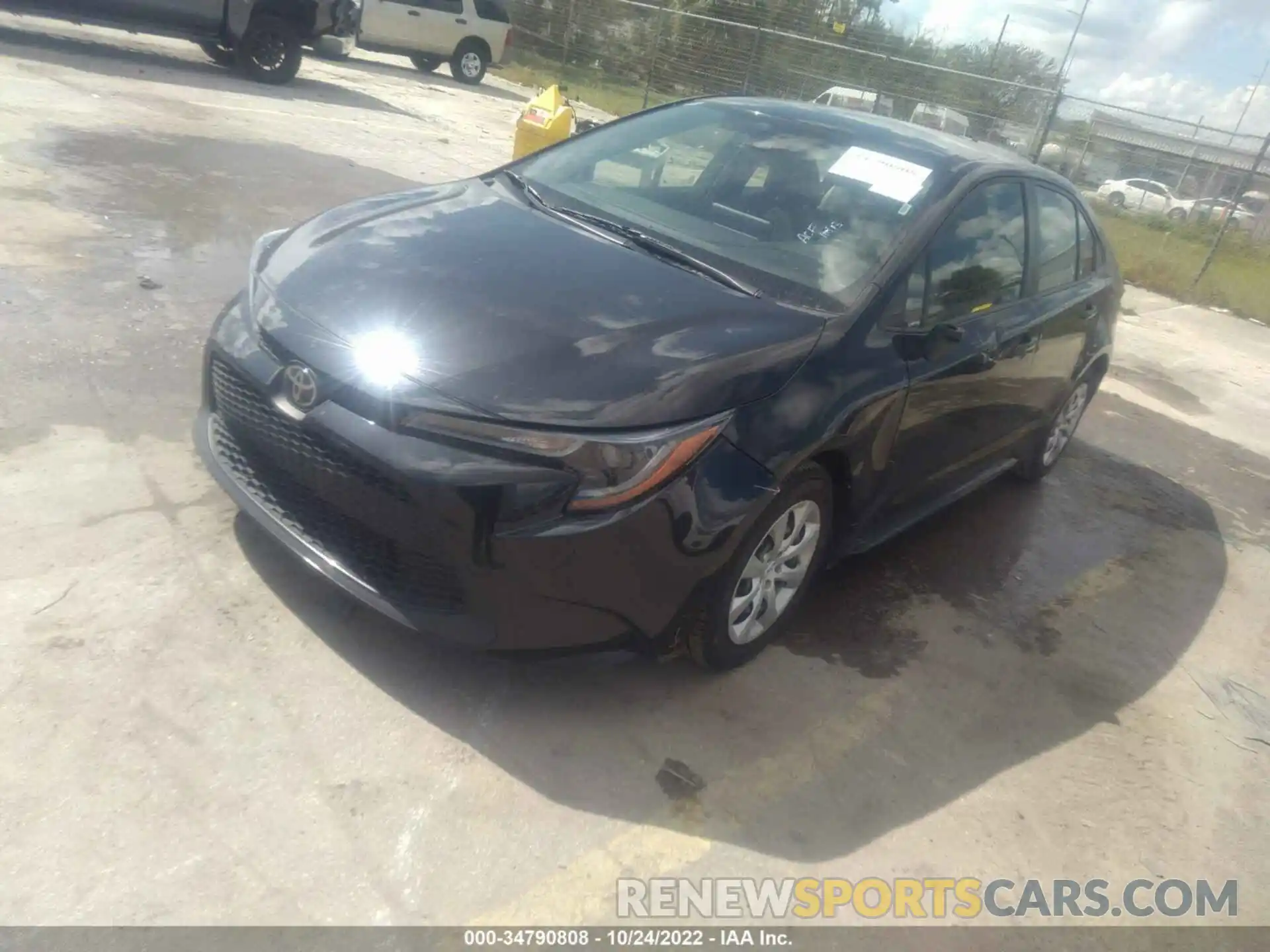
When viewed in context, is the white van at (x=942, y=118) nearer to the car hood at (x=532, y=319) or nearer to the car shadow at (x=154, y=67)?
the car shadow at (x=154, y=67)

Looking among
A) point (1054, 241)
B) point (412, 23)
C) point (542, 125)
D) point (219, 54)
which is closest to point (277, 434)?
point (1054, 241)

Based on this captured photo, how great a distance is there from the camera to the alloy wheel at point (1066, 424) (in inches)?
218

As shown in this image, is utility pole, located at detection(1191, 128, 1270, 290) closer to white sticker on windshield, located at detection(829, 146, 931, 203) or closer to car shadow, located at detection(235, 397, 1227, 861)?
car shadow, located at detection(235, 397, 1227, 861)

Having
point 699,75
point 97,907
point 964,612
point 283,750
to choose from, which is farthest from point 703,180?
point 699,75

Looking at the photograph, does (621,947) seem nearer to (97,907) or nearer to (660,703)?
(660,703)

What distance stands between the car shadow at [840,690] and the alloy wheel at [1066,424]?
2.58 feet

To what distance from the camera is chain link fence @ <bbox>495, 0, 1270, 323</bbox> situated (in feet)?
47.5

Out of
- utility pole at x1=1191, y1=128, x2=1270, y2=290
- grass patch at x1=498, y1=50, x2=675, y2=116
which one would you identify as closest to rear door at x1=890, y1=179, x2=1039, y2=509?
utility pole at x1=1191, y1=128, x2=1270, y2=290

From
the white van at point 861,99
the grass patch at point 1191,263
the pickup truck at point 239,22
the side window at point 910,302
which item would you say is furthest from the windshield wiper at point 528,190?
the white van at point 861,99

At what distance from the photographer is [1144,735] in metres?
3.67

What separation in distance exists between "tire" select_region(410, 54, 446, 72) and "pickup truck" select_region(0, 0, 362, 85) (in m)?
5.87

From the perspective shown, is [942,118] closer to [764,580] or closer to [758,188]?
[758,188]

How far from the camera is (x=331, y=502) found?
9.25ft

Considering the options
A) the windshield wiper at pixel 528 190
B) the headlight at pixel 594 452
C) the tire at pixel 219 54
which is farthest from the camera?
the tire at pixel 219 54
